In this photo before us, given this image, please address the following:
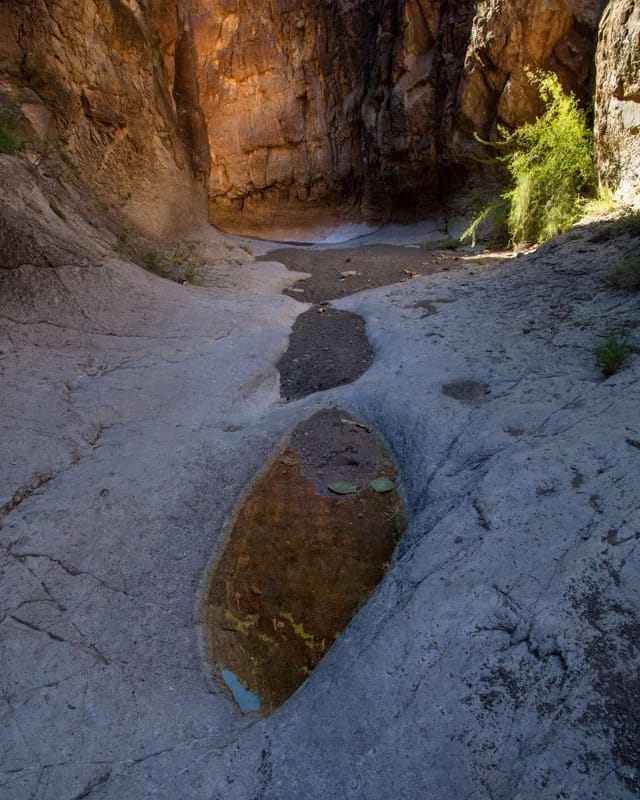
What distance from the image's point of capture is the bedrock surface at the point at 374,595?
4.52ft

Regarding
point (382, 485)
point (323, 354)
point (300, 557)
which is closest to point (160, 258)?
point (323, 354)

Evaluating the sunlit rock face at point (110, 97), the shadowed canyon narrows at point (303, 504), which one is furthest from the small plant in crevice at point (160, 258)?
the sunlit rock face at point (110, 97)

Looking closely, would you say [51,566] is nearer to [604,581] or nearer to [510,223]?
[604,581]

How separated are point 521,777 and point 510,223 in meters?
8.63

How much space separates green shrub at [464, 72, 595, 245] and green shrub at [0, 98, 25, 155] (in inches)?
260

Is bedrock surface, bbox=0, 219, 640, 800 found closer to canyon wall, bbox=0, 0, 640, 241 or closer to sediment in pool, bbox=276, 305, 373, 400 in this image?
sediment in pool, bbox=276, 305, 373, 400

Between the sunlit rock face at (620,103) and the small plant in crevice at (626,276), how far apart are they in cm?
257

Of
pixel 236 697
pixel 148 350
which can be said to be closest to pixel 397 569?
pixel 236 697

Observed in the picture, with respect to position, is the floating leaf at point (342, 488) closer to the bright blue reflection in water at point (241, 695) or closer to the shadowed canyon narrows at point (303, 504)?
the shadowed canyon narrows at point (303, 504)

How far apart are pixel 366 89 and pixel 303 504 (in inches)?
673

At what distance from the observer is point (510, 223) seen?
8641 mm

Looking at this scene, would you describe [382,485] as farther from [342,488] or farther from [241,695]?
[241,695]

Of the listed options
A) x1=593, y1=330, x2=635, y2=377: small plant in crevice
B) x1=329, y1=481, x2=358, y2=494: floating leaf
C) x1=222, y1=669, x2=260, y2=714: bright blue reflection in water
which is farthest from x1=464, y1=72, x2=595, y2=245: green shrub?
x1=222, y1=669, x2=260, y2=714: bright blue reflection in water

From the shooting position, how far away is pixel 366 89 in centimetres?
1666
